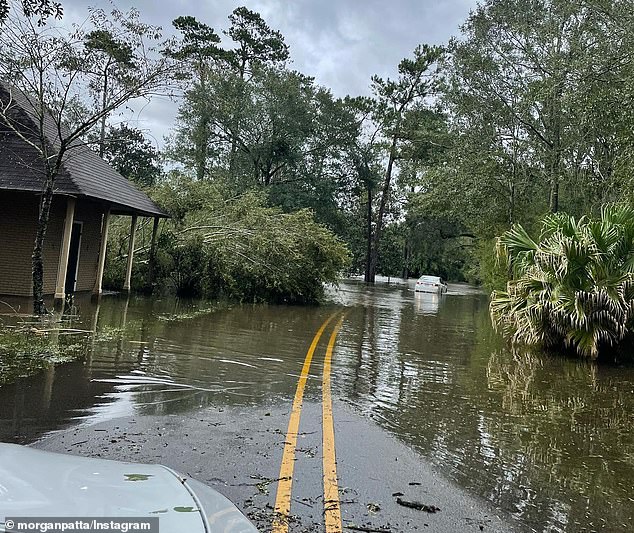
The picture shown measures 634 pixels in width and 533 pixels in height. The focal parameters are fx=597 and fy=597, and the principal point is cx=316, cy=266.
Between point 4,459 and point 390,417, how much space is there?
5.19 m

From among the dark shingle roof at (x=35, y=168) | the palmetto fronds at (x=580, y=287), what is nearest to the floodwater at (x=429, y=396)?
the palmetto fronds at (x=580, y=287)

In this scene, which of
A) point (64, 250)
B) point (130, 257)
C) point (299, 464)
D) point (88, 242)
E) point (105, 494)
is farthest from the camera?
point (130, 257)

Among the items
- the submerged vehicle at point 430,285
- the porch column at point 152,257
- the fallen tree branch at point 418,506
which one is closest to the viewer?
the fallen tree branch at point 418,506

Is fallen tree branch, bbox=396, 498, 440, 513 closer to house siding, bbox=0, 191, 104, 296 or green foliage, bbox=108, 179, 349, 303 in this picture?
house siding, bbox=0, 191, 104, 296

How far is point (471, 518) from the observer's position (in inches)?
169

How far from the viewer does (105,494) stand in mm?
2426

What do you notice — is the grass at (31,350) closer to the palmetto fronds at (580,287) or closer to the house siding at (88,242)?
the house siding at (88,242)

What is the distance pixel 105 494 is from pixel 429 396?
6.64 metres

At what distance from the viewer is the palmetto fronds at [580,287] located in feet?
40.1

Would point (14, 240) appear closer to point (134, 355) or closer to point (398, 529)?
point (134, 355)

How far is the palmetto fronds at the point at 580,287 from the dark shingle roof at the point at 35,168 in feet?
38.3

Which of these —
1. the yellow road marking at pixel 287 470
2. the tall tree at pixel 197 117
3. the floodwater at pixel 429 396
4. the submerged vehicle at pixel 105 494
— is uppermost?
A: the tall tree at pixel 197 117

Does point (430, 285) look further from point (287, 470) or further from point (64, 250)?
point (287, 470)

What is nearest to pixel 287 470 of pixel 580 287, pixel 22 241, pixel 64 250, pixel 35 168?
pixel 580 287
